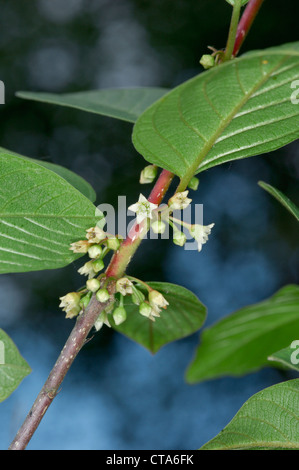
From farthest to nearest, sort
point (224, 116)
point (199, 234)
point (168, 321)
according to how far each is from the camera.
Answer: point (168, 321)
point (199, 234)
point (224, 116)

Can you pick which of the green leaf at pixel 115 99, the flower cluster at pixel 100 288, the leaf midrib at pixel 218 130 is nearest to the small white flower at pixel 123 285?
the flower cluster at pixel 100 288

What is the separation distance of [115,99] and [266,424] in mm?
469

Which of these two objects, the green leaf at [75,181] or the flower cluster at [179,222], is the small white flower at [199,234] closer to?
the flower cluster at [179,222]

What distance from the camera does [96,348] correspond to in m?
2.36

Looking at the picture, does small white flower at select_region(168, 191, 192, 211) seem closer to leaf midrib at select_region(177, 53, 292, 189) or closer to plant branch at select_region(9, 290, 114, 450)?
leaf midrib at select_region(177, 53, 292, 189)

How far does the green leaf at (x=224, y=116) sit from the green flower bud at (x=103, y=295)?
0.14 meters

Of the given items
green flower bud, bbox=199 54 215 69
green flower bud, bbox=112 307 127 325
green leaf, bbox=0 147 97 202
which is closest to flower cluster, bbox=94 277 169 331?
green flower bud, bbox=112 307 127 325

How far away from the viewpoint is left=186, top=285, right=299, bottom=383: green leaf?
0.31 meters

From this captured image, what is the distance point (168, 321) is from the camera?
2.50 feet

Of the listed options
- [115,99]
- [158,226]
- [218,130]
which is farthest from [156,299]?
[115,99]

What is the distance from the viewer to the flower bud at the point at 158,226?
0.55m

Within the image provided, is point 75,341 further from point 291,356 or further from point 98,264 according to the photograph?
point 291,356

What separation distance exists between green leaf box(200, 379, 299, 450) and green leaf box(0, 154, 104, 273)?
245mm

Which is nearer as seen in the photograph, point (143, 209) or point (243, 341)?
point (243, 341)
